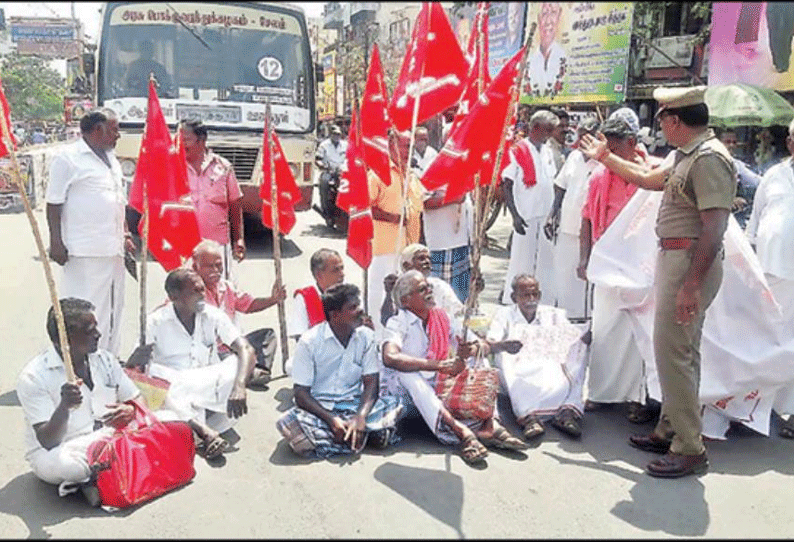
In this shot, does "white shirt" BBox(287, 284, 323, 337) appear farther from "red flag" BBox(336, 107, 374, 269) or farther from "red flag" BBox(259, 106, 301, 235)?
"red flag" BBox(259, 106, 301, 235)

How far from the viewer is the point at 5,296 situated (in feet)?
23.2

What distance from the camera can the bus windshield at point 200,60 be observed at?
8703 millimetres

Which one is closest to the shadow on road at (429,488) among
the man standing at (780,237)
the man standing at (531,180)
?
the man standing at (780,237)

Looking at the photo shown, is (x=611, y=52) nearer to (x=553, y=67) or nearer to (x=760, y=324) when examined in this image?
(x=553, y=67)

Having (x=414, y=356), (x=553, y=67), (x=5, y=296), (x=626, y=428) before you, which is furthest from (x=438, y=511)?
(x=553, y=67)

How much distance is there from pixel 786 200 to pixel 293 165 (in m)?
6.33

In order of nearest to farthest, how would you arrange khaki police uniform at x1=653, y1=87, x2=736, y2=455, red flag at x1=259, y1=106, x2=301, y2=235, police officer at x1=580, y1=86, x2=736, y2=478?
1. police officer at x1=580, y1=86, x2=736, y2=478
2. khaki police uniform at x1=653, y1=87, x2=736, y2=455
3. red flag at x1=259, y1=106, x2=301, y2=235

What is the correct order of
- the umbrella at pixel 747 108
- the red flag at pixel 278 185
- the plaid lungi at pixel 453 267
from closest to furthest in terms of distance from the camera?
the red flag at pixel 278 185 → the plaid lungi at pixel 453 267 → the umbrella at pixel 747 108

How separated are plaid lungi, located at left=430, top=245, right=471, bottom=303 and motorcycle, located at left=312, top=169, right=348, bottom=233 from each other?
19.2ft

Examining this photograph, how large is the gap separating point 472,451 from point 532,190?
286 centimetres

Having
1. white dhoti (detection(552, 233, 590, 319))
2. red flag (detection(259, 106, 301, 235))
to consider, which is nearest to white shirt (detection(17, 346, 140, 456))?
red flag (detection(259, 106, 301, 235))

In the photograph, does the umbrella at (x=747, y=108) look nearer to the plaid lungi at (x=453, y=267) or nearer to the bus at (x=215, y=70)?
the bus at (x=215, y=70)

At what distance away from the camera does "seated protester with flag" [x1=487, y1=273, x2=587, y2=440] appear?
4.16 meters

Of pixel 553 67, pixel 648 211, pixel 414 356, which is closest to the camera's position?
pixel 414 356
